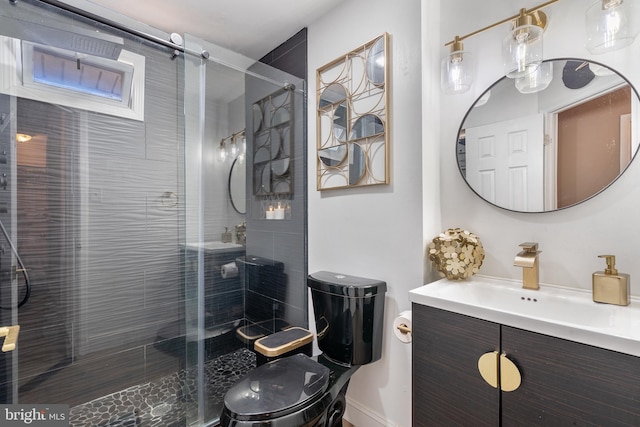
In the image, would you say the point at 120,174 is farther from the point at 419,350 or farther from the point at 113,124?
the point at 419,350

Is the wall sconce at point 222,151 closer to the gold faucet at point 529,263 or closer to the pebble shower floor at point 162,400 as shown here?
the pebble shower floor at point 162,400

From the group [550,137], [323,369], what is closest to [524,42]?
[550,137]

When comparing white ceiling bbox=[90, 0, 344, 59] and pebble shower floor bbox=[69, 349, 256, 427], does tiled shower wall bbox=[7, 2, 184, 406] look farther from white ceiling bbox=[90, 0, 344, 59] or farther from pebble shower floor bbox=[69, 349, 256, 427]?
white ceiling bbox=[90, 0, 344, 59]

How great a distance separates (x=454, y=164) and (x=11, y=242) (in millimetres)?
2192

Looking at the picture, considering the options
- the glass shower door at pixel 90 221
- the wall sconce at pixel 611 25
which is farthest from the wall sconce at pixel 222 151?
the wall sconce at pixel 611 25

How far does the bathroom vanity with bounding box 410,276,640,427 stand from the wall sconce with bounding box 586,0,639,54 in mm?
848

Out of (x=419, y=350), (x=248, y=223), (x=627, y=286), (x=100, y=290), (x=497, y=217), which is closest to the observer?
(x=627, y=286)

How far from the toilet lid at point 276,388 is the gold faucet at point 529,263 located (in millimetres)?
878

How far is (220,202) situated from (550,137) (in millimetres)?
1676

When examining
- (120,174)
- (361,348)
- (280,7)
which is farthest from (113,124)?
(361,348)

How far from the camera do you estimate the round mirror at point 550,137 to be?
100 centimetres

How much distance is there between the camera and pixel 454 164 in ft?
4.55

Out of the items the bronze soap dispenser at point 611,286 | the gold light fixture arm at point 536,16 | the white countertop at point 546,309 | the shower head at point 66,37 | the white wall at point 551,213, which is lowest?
the white countertop at point 546,309

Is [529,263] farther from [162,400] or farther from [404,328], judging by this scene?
[162,400]
